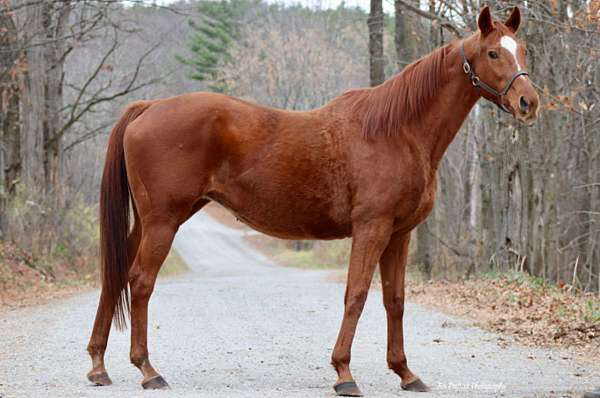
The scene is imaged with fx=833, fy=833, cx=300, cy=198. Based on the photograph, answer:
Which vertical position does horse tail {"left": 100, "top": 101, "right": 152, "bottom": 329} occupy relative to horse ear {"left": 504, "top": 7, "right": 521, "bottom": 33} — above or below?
below

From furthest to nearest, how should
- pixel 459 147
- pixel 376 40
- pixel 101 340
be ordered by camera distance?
pixel 459 147, pixel 376 40, pixel 101 340

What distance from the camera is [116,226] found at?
22.8 ft

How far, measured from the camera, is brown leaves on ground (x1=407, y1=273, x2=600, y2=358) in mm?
9227

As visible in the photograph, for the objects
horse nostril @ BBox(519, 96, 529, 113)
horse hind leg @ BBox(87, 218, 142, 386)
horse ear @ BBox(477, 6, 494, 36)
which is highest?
horse ear @ BBox(477, 6, 494, 36)

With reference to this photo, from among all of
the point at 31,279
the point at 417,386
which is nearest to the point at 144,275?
the point at 417,386

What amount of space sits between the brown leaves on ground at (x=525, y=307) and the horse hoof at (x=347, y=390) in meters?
3.25

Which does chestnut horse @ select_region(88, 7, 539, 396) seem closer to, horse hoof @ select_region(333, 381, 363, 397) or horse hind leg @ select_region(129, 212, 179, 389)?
horse hind leg @ select_region(129, 212, 179, 389)

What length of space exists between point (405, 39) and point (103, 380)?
48.0 feet

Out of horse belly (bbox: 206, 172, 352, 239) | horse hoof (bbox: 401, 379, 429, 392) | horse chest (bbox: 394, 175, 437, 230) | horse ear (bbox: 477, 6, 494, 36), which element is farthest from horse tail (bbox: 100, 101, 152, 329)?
horse ear (bbox: 477, 6, 494, 36)

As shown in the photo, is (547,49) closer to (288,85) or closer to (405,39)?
(405,39)

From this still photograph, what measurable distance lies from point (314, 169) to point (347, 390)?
1760mm

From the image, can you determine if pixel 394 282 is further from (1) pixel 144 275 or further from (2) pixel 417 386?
(1) pixel 144 275

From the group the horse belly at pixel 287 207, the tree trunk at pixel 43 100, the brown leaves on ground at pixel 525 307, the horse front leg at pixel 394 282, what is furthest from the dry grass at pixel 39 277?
the horse front leg at pixel 394 282

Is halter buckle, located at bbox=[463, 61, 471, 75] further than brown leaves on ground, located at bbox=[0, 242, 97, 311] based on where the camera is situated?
No
